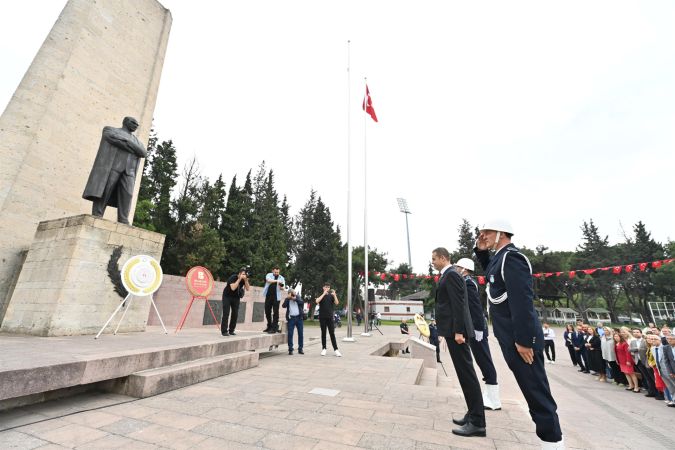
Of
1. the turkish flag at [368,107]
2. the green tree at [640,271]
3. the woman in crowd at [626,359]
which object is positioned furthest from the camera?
the green tree at [640,271]

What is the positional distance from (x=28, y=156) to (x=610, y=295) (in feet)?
207

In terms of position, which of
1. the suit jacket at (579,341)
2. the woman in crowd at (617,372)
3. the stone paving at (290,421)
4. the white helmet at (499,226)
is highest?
the white helmet at (499,226)

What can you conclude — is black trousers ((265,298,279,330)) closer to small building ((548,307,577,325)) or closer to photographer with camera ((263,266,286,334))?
photographer with camera ((263,266,286,334))

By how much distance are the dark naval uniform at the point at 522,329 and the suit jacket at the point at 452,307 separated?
57 centimetres

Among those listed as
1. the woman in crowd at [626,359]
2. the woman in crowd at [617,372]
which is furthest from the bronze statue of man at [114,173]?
the woman in crowd at [617,372]

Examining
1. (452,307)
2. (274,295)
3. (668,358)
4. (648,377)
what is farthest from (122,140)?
(648,377)

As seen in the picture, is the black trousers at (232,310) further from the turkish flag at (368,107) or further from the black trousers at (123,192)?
the turkish flag at (368,107)

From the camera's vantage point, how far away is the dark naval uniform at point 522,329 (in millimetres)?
2400

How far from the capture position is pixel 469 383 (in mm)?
3314

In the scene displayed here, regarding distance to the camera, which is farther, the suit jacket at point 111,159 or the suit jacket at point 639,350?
the suit jacket at point 639,350

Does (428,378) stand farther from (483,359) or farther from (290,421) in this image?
(290,421)

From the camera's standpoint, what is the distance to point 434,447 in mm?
2684

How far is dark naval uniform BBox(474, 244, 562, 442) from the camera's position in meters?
2.40

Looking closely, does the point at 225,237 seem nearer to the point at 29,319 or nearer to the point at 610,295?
the point at 29,319
